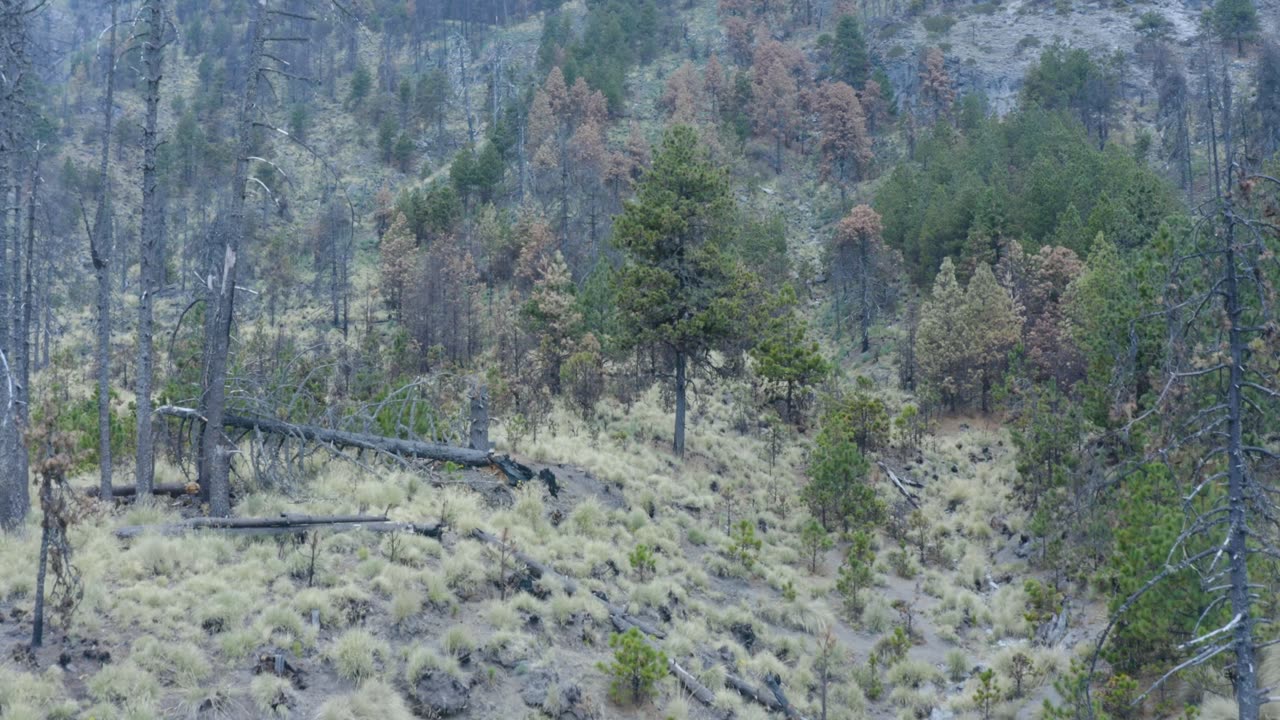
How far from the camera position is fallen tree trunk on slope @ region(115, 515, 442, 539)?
1095 cm

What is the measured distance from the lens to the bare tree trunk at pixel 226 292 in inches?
457

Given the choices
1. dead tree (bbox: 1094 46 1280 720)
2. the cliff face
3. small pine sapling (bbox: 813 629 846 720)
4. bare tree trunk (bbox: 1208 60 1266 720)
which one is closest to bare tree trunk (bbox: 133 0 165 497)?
small pine sapling (bbox: 813 629 846 720)

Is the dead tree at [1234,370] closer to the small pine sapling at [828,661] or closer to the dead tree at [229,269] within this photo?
the small pine sapling at [828,661]

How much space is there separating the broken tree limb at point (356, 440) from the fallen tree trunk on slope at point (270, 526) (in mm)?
1874

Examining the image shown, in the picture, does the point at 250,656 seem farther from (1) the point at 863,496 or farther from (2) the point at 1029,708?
(1) the point at 863,496

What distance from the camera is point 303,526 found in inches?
456

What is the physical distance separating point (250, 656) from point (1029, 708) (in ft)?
35.4

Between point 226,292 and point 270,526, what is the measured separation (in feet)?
10.4

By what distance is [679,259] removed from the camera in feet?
79.2

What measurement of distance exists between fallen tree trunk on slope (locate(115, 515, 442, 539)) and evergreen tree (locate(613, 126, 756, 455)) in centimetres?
1241

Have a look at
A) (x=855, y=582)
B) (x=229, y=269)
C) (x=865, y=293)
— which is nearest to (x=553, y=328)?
(x=855, y=582)

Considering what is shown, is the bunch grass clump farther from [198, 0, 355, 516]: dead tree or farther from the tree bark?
the tree bark

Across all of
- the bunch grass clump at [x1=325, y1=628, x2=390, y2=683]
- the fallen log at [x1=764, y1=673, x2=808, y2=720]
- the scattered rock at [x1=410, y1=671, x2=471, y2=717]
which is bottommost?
the fallen log at [x1=764, y1=673, x2=808, y2=720]

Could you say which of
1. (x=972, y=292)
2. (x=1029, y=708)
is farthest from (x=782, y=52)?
(x=1029, y=708)
